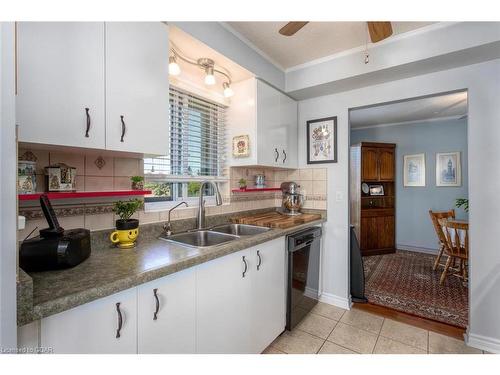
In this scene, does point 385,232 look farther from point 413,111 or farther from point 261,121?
point 261,121

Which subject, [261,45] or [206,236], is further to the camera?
[261,45]

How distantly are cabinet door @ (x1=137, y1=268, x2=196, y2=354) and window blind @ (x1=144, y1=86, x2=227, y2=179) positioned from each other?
35.0 inches

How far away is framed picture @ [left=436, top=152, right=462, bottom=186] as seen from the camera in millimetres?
3955

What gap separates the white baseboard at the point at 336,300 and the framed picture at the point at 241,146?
173cm

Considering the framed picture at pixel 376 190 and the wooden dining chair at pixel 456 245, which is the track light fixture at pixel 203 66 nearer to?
the wooden dining chair at pixel 456 245

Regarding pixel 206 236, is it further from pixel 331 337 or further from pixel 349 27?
pixel 349 27

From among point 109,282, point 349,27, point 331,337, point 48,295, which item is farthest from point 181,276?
point 349,27

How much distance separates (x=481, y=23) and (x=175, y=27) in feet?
6.67

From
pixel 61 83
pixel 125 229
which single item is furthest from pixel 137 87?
A: pixel 125 229

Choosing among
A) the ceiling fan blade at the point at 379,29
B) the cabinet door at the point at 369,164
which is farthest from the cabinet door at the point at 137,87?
the cabinet door at the point at 369,164

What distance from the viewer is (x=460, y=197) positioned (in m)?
3.94

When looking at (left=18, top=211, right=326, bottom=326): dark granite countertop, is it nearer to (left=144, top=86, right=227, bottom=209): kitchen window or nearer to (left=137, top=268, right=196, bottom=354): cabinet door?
(left=137, top=268, right=196, bottom=354): cabinet door

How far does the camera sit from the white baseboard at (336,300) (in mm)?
2377

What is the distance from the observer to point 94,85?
3.54 feet
